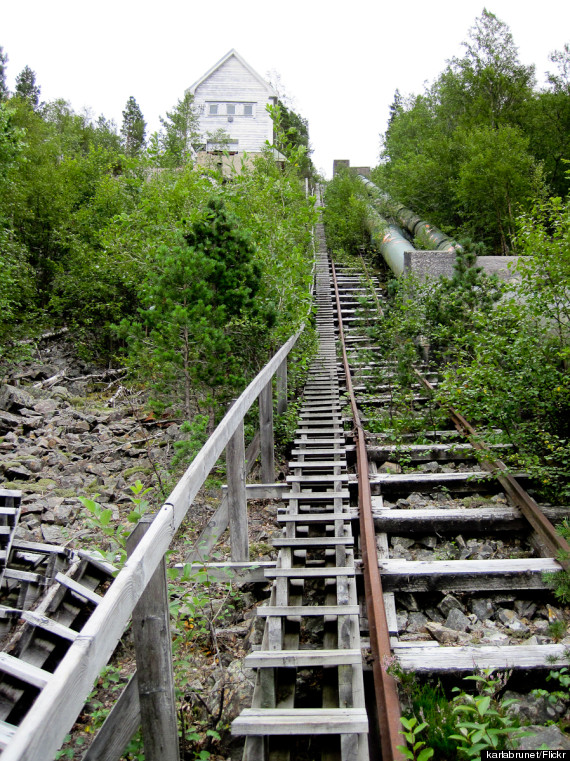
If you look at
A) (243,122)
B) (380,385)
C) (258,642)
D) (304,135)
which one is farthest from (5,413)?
(304,135)

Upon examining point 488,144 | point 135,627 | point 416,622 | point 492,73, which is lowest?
point 416,622

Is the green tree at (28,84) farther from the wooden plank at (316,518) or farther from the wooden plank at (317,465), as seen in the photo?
the wooden plank at (316,518)

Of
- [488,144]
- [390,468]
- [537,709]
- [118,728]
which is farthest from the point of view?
[488,144]

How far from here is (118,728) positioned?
2.31 m

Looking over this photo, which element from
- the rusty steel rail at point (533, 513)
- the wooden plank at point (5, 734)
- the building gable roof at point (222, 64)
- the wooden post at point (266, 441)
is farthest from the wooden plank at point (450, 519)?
the building gable roof at point (222, 64)

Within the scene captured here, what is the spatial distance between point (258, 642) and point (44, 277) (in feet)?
51.5

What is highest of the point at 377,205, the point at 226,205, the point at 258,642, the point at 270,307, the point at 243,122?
the point at 243,122

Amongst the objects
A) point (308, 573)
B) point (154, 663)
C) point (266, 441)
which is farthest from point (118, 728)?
point (266, 441)

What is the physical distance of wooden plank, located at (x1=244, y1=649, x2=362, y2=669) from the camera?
2.86 metres

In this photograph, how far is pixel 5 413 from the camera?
31.5 ft

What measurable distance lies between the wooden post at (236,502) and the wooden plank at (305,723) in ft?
5.13

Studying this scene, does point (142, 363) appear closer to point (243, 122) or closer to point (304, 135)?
point (243, 122)

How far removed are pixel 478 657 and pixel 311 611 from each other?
98cm

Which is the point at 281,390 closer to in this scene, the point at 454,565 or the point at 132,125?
the point at 454,565
